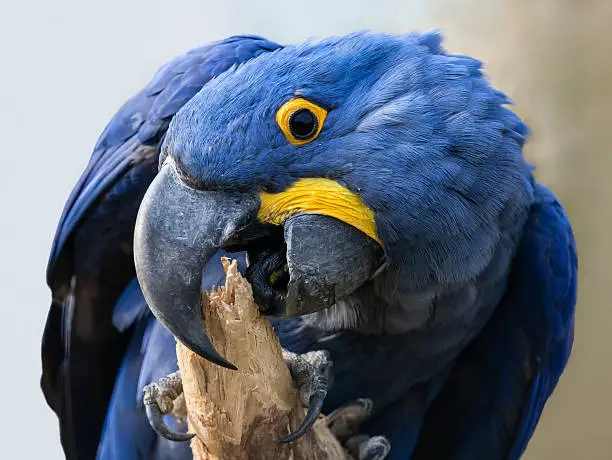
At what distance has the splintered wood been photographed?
126cm

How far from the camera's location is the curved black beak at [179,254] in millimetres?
1237

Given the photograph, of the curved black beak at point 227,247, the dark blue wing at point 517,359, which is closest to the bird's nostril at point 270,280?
the curved black beak at point 227,247

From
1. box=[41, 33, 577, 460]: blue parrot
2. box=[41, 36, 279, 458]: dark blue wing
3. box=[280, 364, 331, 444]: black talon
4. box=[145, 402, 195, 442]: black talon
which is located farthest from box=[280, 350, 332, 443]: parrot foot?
box=[41, 36, 279, 458]: dark blue wing

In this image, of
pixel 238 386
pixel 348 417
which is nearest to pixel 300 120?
pixel 238 386

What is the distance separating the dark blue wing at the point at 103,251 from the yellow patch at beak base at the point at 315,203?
602 mm

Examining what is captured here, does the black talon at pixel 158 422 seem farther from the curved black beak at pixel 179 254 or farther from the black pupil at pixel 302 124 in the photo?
the black pupil at pixel 302 124

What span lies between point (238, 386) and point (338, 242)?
1.03 feet

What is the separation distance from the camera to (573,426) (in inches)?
149

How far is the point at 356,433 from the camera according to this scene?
1925 millimetres

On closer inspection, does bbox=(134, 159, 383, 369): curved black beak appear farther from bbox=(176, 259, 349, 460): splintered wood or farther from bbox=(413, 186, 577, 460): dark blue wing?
bbox=(413, 186, 577, 460): dark blue wing

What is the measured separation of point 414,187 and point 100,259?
1.04m

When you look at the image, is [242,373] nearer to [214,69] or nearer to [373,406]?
[373,406]

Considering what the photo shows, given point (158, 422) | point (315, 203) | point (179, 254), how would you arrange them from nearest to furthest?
point (179, 254) < point (315, 203) < point (158, 422)

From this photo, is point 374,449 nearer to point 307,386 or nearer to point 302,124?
point 307,386
